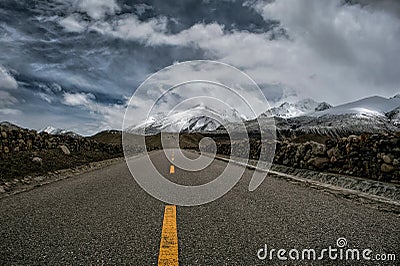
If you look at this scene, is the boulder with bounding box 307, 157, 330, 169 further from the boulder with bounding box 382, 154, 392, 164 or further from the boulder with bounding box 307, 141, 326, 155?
the boulder with bounding box 382, 154, 392, 164

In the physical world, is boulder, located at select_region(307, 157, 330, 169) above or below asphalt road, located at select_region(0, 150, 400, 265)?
above

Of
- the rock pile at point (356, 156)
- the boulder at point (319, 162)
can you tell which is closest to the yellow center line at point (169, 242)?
the rock pile at point (356, 156)

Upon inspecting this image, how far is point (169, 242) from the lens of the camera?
3.22 metres

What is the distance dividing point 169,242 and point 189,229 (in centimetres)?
57

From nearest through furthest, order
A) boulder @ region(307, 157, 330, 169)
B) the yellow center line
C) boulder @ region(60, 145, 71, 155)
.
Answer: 1. the yellow center line
2. boulder @ region(307, 157, 330, 169)
3. boulder @ region(60, 145, 71, 155)

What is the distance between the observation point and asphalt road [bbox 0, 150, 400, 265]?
9.48 ft

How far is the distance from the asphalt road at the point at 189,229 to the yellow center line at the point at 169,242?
7 cm

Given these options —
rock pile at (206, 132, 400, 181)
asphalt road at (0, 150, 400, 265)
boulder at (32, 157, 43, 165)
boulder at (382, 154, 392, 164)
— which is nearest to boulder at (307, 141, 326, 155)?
rock pile at (206, 132, 400, 181)

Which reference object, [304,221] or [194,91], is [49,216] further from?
[194,91]

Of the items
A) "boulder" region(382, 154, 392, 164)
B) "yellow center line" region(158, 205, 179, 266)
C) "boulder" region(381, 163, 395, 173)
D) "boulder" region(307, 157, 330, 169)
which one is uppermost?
"boulder" region(307, 157, 330, 169)

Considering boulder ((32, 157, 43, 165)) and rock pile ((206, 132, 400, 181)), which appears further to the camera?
boulder ((32, 157, 43, 165))

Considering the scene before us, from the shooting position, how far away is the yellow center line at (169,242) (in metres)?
2.74

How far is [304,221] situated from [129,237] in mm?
2318

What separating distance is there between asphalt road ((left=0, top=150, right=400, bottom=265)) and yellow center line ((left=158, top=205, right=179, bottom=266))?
0.23 feet
